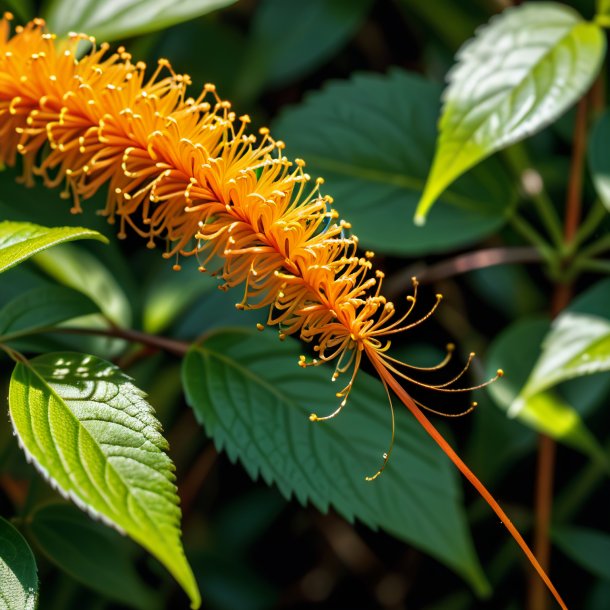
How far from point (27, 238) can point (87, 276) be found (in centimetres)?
36

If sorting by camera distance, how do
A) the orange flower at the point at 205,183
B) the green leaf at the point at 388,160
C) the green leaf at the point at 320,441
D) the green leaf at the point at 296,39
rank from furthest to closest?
the green leaf at the point at 296,39
the green leaf at the point at 388,160
the green leaf at the point at 320,441
the orange flower at the point at 205,183

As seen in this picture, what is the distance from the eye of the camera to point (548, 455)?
3.20 feet

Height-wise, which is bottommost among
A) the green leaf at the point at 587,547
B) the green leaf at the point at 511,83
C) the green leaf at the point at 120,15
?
the green leaf at the point at 587,547

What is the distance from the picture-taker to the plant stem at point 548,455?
979 mm

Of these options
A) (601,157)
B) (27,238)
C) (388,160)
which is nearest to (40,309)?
(27,238)

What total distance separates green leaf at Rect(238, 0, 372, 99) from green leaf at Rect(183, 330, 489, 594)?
0.50 meters

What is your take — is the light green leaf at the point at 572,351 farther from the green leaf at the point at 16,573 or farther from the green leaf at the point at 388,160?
the green leaf at the point at 16,573

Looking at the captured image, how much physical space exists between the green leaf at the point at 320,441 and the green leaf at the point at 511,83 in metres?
0.18

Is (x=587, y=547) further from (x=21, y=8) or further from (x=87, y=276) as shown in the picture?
(x=21, y=8)

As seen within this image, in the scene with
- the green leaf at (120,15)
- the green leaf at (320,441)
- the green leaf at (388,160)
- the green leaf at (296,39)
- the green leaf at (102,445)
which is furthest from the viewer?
the green leaf at (296,39)

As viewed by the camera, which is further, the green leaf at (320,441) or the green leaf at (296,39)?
the green leaf at (296,39)

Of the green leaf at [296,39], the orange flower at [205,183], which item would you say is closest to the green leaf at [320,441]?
the orange flower at [205,183]

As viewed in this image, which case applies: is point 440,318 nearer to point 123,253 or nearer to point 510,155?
point 510,155

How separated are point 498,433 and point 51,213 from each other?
1.93 feet
